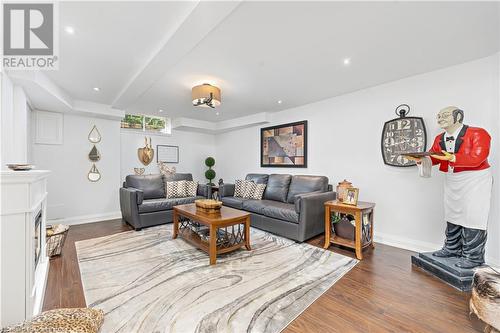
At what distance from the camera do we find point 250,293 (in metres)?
1.87

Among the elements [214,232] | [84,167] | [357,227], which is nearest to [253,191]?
[214,232]

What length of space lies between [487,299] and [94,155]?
5.79m

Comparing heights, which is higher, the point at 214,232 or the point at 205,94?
the point at 205,94

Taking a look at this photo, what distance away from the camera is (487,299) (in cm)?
142

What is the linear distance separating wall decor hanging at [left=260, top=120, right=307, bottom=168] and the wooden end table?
1.57 meters

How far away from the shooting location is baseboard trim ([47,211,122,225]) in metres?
4.02

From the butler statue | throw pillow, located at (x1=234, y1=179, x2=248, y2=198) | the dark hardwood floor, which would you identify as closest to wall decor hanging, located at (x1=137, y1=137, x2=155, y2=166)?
throw pillow, located at (x1=234, y1=179, x2=248, y2=198)

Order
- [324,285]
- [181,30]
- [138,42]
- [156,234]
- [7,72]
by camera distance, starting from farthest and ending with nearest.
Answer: [156,234], [7,72], [138,42], [324,285], [181,30]

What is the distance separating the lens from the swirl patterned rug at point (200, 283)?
1546mm

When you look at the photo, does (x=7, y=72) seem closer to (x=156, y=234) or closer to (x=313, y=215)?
(x=156, y=234)

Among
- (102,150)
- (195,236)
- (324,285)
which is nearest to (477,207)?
(324,285)

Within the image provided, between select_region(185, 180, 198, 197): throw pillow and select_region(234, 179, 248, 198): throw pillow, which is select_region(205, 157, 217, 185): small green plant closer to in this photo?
select_region(185, 180, 198, 197): throw pillow

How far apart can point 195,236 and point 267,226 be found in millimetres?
1177

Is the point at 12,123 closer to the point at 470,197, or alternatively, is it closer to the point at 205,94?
the point at 205,94
